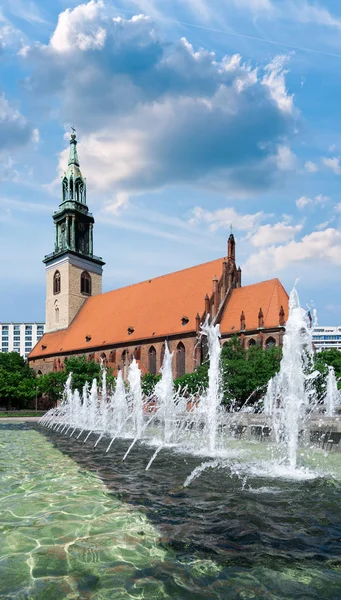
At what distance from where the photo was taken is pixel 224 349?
126 feet

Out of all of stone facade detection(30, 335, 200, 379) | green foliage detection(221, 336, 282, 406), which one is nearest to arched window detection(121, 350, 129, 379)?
stone facade detection(30, 335, 200, 379)

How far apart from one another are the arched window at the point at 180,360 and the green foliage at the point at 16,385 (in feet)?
52.4

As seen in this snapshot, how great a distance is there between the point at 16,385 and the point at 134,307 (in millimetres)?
15449

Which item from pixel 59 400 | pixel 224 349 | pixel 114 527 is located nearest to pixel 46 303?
pixel 59 400

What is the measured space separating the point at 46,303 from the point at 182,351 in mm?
28547

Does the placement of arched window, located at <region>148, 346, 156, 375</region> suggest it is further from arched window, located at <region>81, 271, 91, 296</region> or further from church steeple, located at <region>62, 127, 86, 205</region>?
church steeple, located at <region>62, 127, 86, 205</region>

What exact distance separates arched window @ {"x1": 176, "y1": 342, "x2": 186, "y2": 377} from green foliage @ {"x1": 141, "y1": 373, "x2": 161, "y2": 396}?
2.69m

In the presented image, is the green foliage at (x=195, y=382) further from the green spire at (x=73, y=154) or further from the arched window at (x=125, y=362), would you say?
the green spire at (x=73, y=154)

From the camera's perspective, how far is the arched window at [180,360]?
149ft

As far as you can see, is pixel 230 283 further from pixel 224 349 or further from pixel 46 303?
pixel 46 303

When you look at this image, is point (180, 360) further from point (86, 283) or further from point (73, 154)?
point (73, 154)

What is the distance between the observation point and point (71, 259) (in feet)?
205

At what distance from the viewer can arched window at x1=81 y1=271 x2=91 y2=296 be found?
2539 inches

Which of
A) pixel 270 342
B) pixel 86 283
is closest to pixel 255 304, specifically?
pixel 270 342
